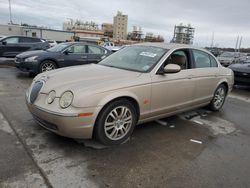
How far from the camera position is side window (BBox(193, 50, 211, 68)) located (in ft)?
14.4

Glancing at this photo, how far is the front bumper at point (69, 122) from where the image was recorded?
2688 mm

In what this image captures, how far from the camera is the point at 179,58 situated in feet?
13.4

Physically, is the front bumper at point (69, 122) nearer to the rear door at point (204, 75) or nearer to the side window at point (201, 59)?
the rear door at point (204, 75)

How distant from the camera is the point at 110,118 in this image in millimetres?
3049

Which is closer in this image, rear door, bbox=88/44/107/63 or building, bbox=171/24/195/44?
rear door, bbox=88/44/107/63

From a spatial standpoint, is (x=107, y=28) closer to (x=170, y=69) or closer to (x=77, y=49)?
(x=77, y=49)

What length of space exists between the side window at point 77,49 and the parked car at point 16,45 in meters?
4.39

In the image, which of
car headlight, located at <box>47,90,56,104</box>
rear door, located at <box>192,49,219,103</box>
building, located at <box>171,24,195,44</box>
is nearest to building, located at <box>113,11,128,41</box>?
building, located at <box>171,24,195,44</box>

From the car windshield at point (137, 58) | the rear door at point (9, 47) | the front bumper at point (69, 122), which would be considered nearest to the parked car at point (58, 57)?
the rear door at point (9, 47)

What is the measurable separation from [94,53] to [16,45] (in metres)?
5.07

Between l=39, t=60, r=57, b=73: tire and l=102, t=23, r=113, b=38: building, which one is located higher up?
l=102, t=23, r=113, b=38: building

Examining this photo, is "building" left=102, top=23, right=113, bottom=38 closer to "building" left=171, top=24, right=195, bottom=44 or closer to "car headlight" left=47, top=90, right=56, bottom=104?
"building" left=171, top=24, right=195, bottom=44

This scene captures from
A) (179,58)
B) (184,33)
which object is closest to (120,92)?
(179,58)

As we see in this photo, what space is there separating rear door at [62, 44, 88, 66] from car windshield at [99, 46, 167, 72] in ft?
14.9
